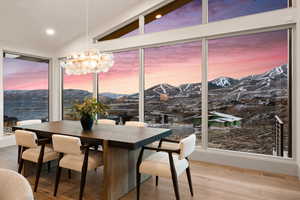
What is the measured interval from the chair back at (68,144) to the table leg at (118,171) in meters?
0.31

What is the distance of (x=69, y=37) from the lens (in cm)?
541

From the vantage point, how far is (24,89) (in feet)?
17.7

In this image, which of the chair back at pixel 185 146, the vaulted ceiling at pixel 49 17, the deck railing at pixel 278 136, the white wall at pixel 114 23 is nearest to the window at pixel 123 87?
the white wall at pixel 114 23

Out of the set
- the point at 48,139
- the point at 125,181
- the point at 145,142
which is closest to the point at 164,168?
the point at 145,142

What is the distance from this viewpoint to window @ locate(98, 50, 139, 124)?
4742 mm

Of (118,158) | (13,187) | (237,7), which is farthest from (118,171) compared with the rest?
(237,7)

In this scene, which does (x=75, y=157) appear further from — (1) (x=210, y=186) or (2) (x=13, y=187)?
(1) (x=210, y=186)

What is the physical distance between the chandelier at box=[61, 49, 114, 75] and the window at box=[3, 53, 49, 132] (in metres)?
2.91

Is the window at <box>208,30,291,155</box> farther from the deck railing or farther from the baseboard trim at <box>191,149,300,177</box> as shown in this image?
the baseboard trim at <box>191,149,300,177</box>

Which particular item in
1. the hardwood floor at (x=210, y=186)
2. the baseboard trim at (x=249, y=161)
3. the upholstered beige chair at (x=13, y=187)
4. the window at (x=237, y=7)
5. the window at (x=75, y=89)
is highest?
the window at (x=237, y=7)

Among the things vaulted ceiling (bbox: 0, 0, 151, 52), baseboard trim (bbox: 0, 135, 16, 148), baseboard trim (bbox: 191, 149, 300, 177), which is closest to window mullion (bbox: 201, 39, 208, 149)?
baseboard trim (bbox: 191, 149, 300, 177)

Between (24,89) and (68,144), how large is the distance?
13.7ft

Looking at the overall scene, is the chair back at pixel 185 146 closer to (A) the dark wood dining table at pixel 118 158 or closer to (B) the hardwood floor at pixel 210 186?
(A) the dark wood dining table at pixel 118 158

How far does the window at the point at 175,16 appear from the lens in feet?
13.2
